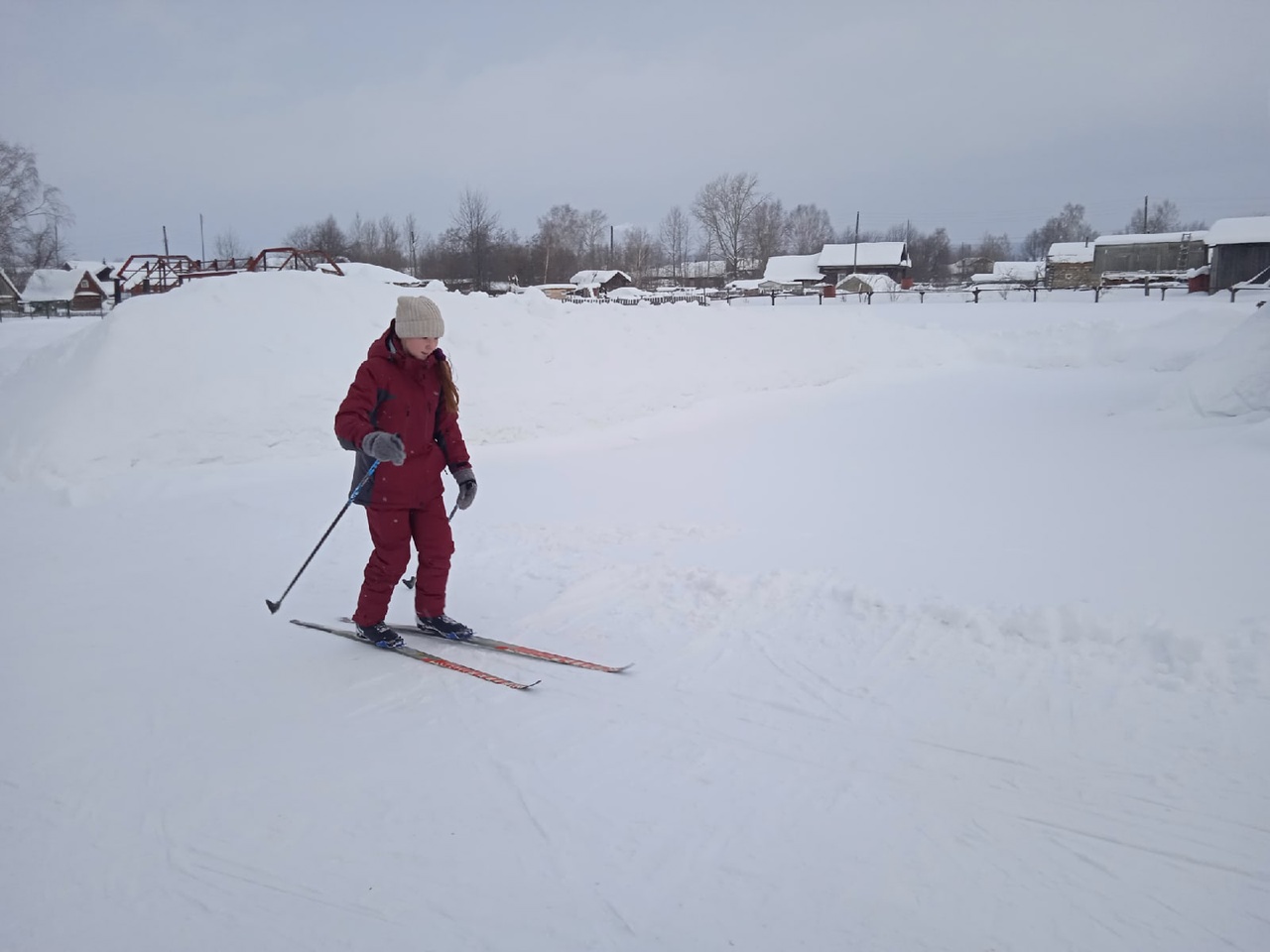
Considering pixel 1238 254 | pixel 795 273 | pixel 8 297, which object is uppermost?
pixel 795 273

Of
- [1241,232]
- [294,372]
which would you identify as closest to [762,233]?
[1241,232]

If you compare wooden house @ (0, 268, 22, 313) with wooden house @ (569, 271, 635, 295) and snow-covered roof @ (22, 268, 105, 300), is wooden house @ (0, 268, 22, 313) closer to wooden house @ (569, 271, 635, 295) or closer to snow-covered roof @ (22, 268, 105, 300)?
snow-covered roof @ (22, 268, 105, 300)

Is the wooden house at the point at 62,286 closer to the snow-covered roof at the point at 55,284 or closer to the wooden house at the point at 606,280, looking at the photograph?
the snow-covered roof at the point at 55,284

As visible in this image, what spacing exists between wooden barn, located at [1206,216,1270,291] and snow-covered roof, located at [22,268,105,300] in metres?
70.5

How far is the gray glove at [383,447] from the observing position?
4023 millimetres

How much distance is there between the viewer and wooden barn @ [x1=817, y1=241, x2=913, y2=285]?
70062 mm

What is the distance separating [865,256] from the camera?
70562mm

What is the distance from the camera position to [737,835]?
288 cm

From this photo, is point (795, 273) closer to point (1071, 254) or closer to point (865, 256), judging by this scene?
point (865, 256)

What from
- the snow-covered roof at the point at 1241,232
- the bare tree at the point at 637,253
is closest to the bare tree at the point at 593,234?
the bare tree at the point at 637,253

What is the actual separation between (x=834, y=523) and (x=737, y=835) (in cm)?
400

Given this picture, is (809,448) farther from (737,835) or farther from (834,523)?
(737,835)

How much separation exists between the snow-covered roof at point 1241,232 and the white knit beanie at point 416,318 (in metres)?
42.6

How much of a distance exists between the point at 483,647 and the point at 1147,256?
194 feet
